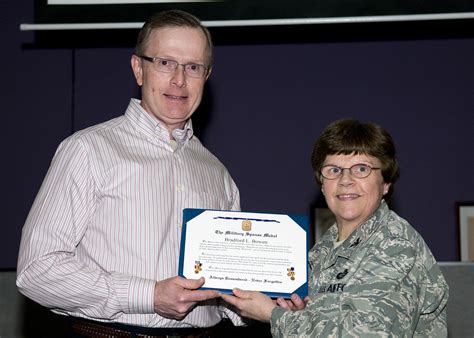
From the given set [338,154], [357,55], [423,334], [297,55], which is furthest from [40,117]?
[423,334]

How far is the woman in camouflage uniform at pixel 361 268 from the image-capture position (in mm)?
2117

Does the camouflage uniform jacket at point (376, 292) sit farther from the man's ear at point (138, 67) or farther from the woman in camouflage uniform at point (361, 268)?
the man's ear at point (138, 67)

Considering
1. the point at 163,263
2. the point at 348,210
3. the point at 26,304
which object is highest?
the point at 348,210

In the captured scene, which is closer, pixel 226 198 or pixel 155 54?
pixel 155 54

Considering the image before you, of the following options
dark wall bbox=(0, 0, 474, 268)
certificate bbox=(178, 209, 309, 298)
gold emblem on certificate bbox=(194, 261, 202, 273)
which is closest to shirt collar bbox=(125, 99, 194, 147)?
certificate bbox=(178, 209, 309, 298)

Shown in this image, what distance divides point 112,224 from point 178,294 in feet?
1.19

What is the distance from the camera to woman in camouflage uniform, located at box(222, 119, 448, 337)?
212 cm

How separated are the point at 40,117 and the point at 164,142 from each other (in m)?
1.79

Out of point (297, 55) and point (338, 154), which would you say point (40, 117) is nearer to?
point (297, 55)

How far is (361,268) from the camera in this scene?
7.25ft

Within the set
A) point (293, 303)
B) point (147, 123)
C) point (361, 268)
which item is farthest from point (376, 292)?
point (147, 123)

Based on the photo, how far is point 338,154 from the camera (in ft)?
8.09

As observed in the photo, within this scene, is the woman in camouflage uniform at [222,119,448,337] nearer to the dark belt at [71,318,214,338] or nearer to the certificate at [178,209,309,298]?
the certificate at [178,209,309,298]

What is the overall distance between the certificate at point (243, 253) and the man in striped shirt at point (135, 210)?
8 cm
